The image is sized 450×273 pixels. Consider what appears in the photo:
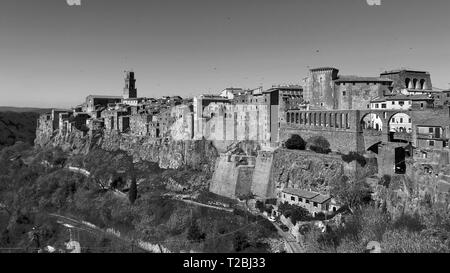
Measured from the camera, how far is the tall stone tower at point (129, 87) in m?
61.4

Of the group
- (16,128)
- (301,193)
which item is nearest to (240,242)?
(301,193)

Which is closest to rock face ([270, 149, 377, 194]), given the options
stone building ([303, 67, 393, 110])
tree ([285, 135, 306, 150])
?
tree ([285, 135, 306, 150])

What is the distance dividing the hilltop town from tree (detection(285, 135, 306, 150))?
7cm

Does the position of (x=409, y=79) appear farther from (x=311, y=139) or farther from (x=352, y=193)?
(x=352, y=193)

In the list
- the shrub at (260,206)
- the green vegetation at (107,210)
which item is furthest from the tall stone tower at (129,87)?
the shrub at (260,206)

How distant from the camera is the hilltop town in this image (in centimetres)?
1984

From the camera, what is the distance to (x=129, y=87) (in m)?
61.8

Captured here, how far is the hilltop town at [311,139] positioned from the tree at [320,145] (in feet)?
0.22

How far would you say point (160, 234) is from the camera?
25.1 meters

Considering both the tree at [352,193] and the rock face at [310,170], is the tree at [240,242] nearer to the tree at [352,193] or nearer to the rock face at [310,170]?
the rock face at [310,170]

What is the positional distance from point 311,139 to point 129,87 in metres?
42.4

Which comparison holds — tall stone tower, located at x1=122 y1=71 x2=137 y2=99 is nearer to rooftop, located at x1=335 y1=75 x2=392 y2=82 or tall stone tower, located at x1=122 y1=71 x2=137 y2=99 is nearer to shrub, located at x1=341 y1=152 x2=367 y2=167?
rooftop, located at x1=335 y1=75 x2=392 y2=82

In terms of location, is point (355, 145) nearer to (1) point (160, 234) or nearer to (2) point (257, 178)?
(2) point (257, 178)
